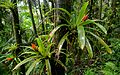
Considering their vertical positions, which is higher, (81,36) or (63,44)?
(81,36)

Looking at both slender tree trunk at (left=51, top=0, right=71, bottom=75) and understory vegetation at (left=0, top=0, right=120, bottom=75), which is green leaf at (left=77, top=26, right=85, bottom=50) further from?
slender tree trunk at (left=51, top=0, right=71, bottom=75)

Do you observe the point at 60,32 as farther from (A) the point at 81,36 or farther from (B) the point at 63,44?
(A) the point at 81,36

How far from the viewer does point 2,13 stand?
4.96 metres

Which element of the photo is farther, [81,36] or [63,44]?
[63,44]

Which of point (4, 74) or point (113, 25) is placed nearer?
point (4, 74)

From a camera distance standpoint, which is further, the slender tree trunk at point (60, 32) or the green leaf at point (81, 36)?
the slender tree trunk at point (60, 32)

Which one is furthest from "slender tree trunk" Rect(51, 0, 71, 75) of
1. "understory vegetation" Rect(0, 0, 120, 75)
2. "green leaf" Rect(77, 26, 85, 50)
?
"green leaf" Rect(77, 26, 85, 50)

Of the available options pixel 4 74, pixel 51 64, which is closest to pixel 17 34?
pixel 51 64

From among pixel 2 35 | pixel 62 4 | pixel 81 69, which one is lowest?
pixel 81 69

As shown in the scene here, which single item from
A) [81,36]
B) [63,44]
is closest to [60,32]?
[63,44]

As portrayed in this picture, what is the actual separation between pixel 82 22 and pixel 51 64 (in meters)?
0.61

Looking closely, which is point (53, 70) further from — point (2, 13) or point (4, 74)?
point (2, 13)

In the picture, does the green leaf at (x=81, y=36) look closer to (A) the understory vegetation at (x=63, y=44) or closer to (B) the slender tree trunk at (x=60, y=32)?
(A) the understory vegetation at (x=63, y=44)

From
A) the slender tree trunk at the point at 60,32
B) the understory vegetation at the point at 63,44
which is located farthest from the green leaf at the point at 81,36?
the slender tree trunk at the point at 60,32
